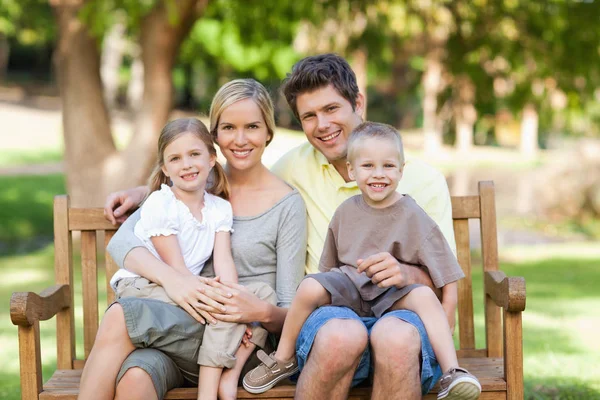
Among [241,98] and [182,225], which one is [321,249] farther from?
[241,98]

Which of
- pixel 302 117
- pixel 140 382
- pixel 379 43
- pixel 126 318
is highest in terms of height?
pixel 379 43

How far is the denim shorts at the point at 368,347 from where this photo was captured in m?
3.08

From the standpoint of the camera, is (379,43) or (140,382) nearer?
(140,382)

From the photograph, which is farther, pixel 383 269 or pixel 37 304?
pixel 37 304

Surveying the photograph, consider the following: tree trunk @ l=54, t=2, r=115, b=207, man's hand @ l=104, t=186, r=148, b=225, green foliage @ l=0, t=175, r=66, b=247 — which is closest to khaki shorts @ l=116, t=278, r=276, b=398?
man's hand @ l=104, t=186, r=148, b=225

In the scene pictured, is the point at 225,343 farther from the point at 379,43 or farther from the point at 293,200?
the point at 379,43

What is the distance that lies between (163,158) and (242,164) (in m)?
0.34

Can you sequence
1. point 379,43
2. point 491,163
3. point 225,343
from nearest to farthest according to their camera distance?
point 225,343 → point 379,43 → point 491,163

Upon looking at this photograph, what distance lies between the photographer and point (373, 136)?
10.7 feet

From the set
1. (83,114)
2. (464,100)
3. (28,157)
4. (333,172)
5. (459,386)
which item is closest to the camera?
(459,386)

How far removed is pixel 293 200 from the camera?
3676mm

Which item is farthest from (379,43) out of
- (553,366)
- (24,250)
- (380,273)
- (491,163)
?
(491,163)

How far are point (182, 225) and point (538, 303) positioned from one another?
5.86 metres

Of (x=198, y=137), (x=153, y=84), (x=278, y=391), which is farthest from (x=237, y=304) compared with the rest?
(x=153, y=84)
